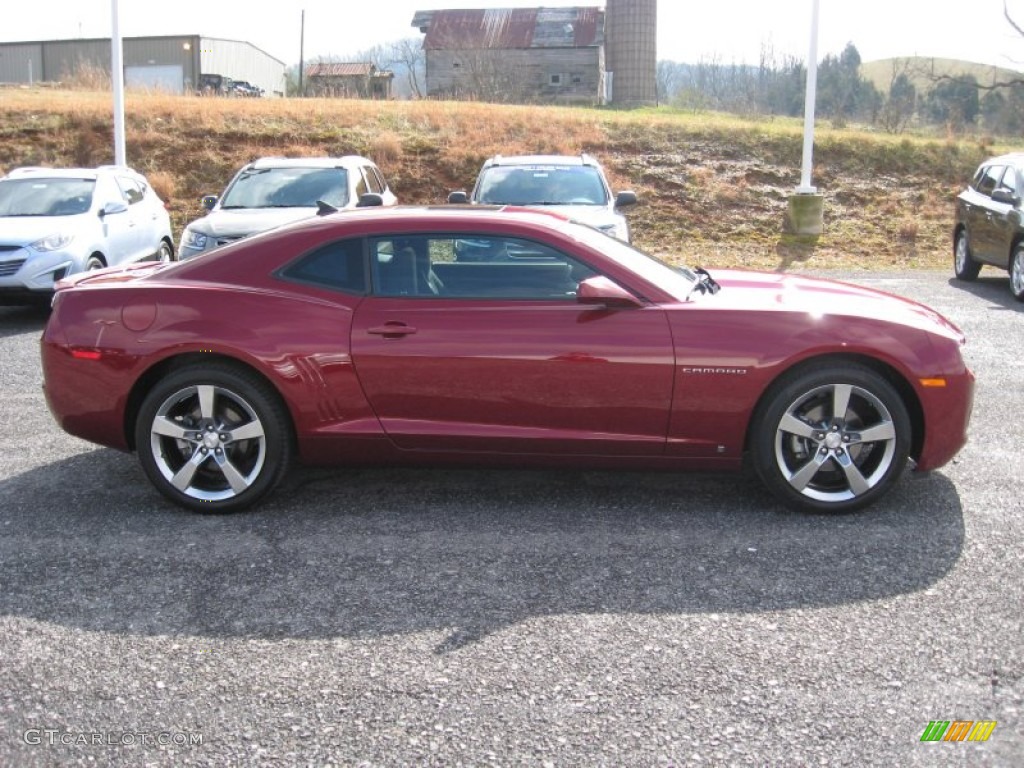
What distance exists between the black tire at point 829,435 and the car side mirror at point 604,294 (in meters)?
0.80

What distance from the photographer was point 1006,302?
13.1 meters

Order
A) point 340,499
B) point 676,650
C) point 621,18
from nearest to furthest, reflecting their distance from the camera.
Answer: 1. point 676,650
2. point 340,499
3. point 621,18

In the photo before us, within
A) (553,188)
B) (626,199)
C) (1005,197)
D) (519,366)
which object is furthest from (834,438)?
(1005,197)

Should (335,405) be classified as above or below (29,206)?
below

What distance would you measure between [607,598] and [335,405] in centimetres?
173

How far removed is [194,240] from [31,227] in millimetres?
1699

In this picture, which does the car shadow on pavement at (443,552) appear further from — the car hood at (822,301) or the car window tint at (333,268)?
the car window tint at (333,268)

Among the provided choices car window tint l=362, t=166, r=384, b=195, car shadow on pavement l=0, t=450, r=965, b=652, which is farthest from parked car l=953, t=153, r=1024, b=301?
car shadow on pavement l=0, t=450, r=965, b=652

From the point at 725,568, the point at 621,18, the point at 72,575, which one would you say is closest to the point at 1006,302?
the point at 725,568

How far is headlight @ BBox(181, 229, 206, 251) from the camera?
454 inches

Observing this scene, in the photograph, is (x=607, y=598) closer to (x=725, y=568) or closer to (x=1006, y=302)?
(x=725, y=568)

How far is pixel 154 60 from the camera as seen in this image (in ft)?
158

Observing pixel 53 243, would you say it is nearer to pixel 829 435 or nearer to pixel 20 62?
pixel 829 435

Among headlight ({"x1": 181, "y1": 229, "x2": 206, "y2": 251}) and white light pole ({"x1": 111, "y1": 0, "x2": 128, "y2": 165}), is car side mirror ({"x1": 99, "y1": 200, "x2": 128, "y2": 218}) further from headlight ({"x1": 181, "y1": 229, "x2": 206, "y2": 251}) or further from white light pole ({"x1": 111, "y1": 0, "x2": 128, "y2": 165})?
white light pole ({"x1": 111, "y1": 0, "x2": 128, "y2": 165})
